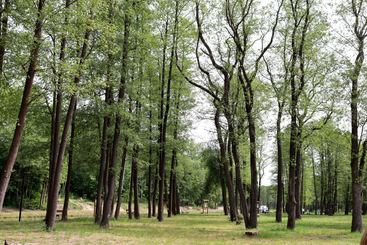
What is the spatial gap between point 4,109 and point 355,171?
17.8 metres

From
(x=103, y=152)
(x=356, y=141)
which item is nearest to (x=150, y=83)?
(x=103, y=152)

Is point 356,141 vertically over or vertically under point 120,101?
under

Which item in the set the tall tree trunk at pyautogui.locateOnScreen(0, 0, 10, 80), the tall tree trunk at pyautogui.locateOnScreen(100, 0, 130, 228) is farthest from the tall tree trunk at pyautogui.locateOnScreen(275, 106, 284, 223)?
the tall tree trunk at pyautogui.locateOnScreen(0, 0, 10, 80)

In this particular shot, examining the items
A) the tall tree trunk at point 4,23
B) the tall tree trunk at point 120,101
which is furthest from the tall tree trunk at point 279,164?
the tall tree trunk at point 4,23

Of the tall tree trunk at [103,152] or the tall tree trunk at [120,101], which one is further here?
the tall tree trunk at [103,152]

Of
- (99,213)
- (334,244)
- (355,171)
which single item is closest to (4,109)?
(99,213)

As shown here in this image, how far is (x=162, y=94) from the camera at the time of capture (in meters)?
32.1

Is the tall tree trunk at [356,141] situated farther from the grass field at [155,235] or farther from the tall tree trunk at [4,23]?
the tall tree trunk at [4,23]

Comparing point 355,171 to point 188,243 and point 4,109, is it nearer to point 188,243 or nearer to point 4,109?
point 188,243

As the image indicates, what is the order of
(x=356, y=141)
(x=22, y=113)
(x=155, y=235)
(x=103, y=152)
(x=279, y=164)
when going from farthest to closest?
1. (x=279, y=164)
2. (x=103, y=152)
3. (x=356, y=141)
4. (x=155, y=235)
5. (x=22, y=113)

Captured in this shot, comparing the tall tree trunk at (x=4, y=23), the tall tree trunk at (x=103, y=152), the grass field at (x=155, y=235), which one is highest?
the tall tree trunk at (x=4, y=23)

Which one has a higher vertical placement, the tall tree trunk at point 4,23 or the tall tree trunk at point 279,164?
the tall tree trunk at point 4,23

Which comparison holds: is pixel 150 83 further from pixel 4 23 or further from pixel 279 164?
pixel 4 23

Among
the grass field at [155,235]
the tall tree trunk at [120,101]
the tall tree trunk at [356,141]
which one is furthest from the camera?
the tall tree trunk at [120,101]
